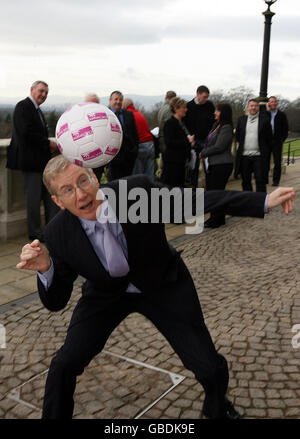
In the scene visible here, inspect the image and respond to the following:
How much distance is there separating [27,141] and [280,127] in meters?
7.18

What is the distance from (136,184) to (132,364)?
5.63 feet

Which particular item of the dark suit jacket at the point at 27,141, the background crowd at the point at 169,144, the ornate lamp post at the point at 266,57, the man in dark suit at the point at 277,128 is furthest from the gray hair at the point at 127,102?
the ornate lamp post at the point at 266,57

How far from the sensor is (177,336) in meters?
2.72

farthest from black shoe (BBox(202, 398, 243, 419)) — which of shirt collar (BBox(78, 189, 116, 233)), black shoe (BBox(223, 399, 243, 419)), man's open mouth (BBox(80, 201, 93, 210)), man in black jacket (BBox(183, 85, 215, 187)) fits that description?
man in black jacket (BBox(183, 85, 215, 187))

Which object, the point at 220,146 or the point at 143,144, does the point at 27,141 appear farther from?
the point at 220,146

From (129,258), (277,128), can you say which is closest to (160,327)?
(129,258)

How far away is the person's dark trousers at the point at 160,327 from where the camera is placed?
2594 mm

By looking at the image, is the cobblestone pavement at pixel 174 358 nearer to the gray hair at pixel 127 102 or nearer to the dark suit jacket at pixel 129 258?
the dark suit jacket at pixel 129 258

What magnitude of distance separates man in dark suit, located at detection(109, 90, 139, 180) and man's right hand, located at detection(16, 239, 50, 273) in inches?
203

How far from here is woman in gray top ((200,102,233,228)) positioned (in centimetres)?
776

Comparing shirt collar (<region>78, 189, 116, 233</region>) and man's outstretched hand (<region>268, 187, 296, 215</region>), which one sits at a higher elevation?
man's outstretched hand (<region>268, 187, 296, 215</region>)

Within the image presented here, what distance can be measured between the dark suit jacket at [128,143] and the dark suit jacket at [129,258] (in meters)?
5.04

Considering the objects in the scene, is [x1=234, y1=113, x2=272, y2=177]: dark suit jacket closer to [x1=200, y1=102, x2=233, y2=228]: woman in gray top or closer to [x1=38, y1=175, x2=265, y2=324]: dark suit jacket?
[x1=200, y1=102, x2=233, y2=228]: woman in gray top
